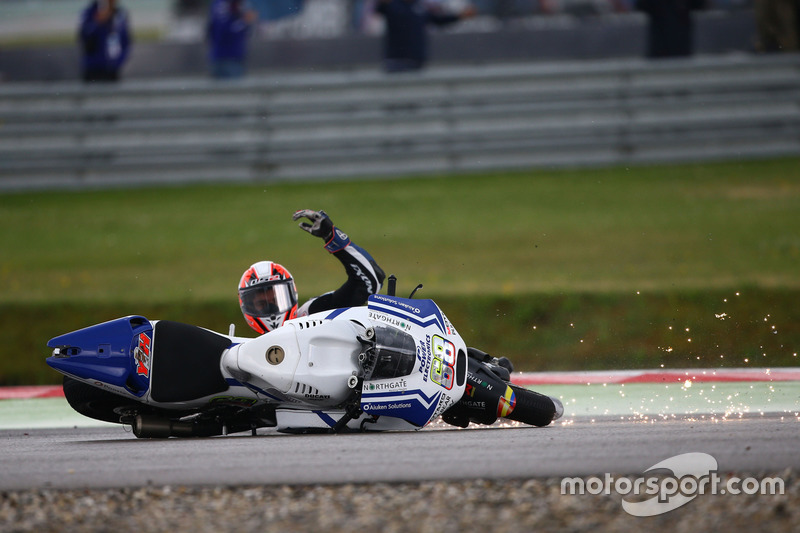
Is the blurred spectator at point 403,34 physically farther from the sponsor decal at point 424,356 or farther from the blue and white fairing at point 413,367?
the sponsor decal at point 424,356

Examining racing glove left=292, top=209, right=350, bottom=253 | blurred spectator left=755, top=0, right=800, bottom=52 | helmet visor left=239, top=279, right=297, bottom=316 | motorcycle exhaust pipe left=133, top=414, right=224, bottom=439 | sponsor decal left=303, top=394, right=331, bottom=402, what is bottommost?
motorcycle exhaust pipe left=133, top=414, right=224, bottom=439

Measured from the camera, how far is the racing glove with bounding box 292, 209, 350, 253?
6711 mm

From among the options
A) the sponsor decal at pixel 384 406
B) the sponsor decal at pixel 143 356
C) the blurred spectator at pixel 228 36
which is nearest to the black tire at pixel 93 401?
the sponsor decal at pixel 143 356

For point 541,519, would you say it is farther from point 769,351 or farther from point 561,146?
point 561,146

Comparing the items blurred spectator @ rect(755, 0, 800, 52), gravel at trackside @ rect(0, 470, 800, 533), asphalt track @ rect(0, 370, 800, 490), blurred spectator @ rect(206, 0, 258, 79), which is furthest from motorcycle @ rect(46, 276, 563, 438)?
blurred spectator @ rect(755, 0, 800, 52)

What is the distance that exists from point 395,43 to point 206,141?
9.82 feet

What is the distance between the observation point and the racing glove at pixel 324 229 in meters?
6.71

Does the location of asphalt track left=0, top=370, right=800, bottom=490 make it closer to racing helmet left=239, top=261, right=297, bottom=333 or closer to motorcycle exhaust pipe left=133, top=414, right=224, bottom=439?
motorcycle exhaust pipe left=133, top=414, right=224, bottom=439

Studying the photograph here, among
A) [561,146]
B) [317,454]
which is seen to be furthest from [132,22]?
[317,454]

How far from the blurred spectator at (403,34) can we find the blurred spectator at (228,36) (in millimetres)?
2110

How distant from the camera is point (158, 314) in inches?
414

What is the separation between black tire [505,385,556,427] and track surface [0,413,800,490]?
17cm

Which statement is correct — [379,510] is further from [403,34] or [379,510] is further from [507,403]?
[403,34]

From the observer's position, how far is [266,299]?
6.75 metres
